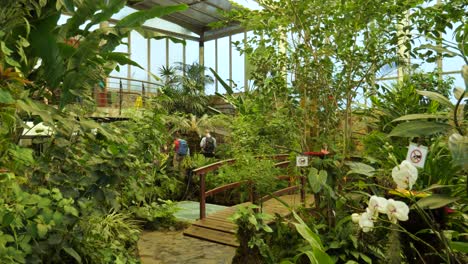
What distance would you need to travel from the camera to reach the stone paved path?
13.7 ft

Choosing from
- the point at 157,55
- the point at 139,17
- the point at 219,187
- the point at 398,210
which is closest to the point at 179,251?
the point at 219,187

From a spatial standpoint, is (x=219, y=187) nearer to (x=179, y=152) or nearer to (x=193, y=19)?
(x=179, y=152)

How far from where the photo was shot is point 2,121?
2070 millimetres

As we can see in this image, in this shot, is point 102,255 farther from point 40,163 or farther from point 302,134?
point 302,134

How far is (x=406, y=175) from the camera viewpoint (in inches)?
51.1

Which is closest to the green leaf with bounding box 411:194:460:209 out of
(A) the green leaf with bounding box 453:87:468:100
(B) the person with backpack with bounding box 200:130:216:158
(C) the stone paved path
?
(A) the green leaf with bounding box 453:87:468:100

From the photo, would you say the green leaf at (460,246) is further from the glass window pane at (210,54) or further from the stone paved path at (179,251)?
the glass window pane at (210,54)

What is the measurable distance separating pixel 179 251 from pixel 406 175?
12.0ft

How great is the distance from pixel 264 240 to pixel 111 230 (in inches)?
54.6

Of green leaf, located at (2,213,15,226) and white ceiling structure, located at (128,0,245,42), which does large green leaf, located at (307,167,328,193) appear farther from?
white ceiling structure, located at (128,0,245,42)

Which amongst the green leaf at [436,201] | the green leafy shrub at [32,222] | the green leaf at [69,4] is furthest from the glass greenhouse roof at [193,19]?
the green leaf at [436,201]

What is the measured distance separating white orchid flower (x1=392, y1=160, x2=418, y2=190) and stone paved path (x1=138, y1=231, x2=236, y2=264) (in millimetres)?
2971

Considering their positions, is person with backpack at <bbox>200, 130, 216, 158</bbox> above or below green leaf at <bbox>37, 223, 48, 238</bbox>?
above

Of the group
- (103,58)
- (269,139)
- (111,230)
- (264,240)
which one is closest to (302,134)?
(269,139)
